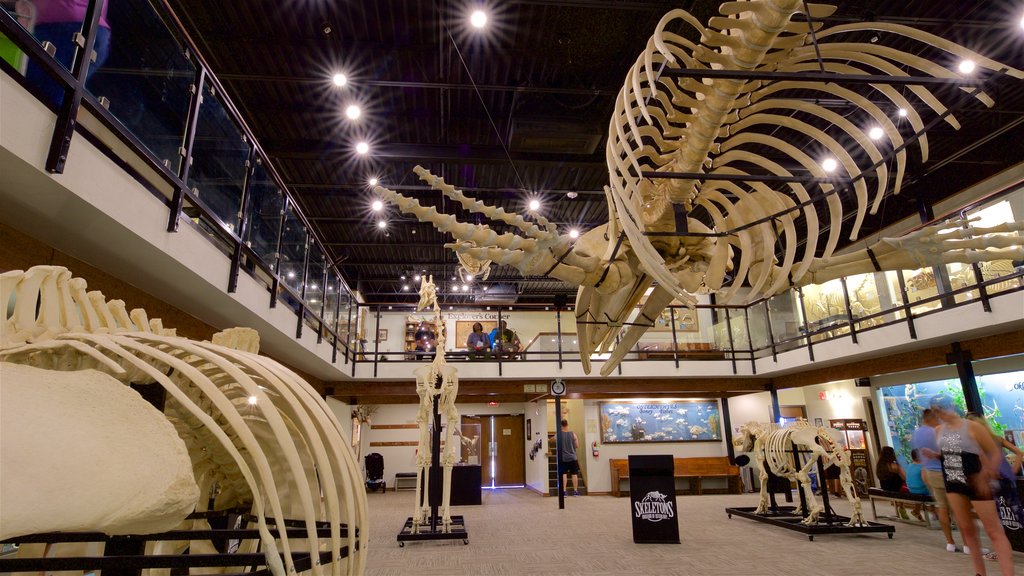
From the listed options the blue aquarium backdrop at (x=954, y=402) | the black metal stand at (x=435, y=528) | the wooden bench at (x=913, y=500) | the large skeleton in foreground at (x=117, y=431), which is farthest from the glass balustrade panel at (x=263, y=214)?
the blue aquarium backdrop at (x=954, y=402)

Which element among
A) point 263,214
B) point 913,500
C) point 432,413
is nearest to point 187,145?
point 263,214

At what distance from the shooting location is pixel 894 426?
9977 millimetres

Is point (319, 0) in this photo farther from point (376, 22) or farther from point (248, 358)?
point (248, 358)

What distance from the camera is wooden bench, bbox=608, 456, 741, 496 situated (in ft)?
38.9

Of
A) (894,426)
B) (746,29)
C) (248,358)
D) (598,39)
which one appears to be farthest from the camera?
(894,426)

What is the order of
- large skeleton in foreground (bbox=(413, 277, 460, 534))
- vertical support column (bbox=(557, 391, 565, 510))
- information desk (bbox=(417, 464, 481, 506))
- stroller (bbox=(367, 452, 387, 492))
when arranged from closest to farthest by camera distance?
1. large skeleton in foreground (bbox=(413, 277, 460, 534))
2. vertical support column (bbox=(557, 391, 565, 510))
3. information desk (bbox=(417, 464, 481, 506))
4. stroller (bbox=(367, 452, 387, 492))

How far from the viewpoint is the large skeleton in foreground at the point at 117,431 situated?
0.73 m

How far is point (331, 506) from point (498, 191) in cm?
856

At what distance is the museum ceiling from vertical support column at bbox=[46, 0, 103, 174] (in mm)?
3263

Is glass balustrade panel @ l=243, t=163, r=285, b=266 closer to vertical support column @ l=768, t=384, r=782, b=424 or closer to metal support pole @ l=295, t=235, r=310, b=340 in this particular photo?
metal support pole @ l=295, t=235, r=310, b=340

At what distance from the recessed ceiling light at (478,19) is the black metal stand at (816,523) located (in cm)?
703

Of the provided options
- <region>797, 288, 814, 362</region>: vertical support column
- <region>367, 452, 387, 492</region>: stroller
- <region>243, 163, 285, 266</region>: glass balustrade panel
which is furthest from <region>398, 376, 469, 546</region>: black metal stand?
<region>797, 288, 814, 362</region>: vertical support column

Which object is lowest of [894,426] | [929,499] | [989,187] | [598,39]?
[929,499]

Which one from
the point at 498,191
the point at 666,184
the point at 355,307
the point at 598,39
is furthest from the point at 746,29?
the point at 355,307
